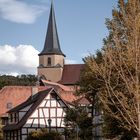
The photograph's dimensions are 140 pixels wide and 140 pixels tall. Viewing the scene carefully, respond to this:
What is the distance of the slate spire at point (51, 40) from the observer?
128 meters

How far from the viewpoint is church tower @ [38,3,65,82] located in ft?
422

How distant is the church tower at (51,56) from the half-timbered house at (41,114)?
7010 cm

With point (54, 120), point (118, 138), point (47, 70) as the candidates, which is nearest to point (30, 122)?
point (54, 120)

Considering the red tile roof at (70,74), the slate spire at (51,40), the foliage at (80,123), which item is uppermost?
the slate spire at (51,40)

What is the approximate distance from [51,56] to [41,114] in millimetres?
74644

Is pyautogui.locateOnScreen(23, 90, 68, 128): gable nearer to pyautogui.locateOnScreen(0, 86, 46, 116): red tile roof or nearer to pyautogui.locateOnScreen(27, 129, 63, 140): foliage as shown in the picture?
pyautogui.locateOnScreen(27, 129, 63, 140): foliage

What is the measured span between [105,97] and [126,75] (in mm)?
1476

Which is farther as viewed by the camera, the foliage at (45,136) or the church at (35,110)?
the church at (35,110)

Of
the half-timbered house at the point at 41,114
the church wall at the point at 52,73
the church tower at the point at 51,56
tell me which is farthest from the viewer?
the church wall at the point at 52,73

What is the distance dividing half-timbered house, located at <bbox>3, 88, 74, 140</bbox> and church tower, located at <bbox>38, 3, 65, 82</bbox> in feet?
230

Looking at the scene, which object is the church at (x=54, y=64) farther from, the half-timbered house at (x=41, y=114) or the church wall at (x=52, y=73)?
the half-timbered house at (x=41, y=114)

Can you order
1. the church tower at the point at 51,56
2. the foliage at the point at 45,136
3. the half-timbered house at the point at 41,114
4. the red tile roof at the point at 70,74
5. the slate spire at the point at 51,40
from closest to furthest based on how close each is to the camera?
1. the foliage at the point at 45,136
2. the half-timbered house at the point at 41,114
3. the slate spire at the point at 51,40
4. the church tower at the point at 51,56
5. the red tile roof at the point at 70,74

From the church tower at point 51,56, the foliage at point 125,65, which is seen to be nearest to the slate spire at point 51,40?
the church tower at point 51,56

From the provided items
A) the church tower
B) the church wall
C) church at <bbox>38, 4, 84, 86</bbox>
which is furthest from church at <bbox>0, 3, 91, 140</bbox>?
the church wall
